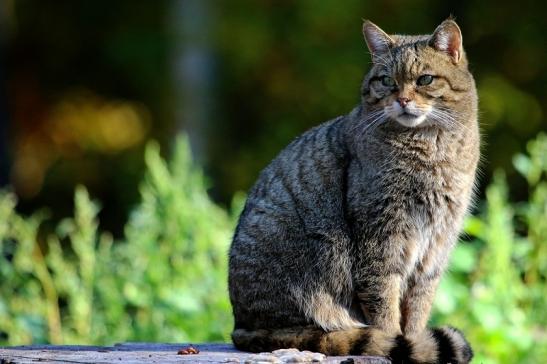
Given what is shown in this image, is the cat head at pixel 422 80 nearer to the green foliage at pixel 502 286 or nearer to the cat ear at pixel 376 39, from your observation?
the cat ear at pixel 376 39

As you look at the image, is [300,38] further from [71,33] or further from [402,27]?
[71,33]

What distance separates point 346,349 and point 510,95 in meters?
7.70

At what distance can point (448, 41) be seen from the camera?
431 cm

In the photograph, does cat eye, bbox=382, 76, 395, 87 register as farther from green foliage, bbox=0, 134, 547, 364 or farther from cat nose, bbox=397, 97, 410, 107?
green foliage, bbox=0, 134, 547, 364

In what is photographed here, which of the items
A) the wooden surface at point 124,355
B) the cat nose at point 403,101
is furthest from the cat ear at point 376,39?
the wooden surface at point 124,355

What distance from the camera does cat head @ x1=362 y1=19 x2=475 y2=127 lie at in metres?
4.23

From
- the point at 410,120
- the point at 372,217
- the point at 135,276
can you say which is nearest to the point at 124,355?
the point at 372,217

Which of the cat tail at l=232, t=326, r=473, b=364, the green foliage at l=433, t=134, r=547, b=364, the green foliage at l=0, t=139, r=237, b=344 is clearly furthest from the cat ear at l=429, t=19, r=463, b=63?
the green foliage at l=0, t=139, r=237, b=344

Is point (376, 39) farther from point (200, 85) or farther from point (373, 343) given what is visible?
point (200, 85)

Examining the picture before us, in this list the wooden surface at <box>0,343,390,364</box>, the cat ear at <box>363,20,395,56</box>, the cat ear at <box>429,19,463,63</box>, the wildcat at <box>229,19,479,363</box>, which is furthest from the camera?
the cat ear at <box>363,20,395,56</box>

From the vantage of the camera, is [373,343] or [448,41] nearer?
[373,343]

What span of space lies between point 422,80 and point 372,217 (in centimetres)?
57

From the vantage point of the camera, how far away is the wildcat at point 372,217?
13.7 feet

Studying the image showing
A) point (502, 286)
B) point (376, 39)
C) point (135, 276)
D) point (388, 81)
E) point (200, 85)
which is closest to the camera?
point (388, 81)
